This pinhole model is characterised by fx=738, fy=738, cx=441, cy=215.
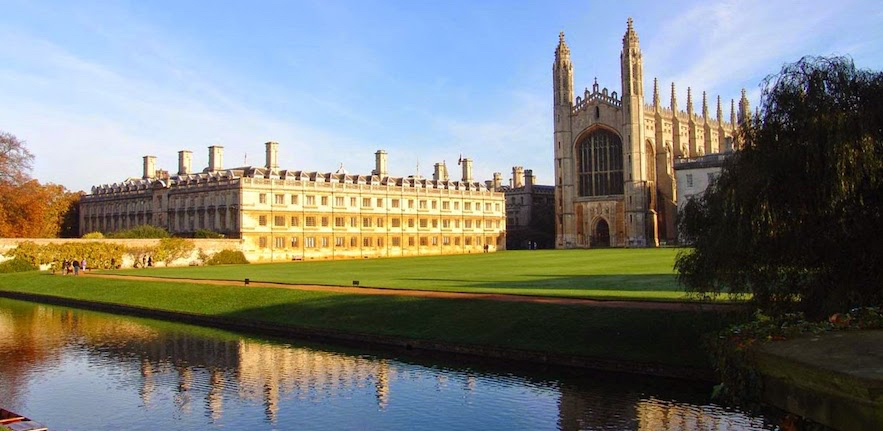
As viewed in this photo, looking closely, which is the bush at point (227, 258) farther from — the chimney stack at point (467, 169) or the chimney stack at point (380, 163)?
the chimney stack at point (467, 169)

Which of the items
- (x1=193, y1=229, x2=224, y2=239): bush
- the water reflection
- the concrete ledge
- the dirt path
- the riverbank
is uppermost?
(x1=193, y1=229, x2=224, y2=239): bush

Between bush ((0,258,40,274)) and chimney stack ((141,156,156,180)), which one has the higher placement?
chimney stack ((141,156,156,180))

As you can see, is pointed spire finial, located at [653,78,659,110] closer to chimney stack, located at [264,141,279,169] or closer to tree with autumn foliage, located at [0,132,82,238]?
chimney stack, located at [264,141,279,169]

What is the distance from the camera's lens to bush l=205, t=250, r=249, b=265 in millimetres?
58500

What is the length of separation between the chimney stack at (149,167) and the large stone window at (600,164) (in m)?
49.5

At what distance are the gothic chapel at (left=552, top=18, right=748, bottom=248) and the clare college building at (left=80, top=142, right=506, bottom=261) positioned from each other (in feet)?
36.0

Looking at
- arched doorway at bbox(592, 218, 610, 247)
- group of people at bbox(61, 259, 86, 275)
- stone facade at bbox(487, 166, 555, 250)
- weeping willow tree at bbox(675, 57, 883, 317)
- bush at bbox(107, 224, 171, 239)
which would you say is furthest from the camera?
stone facade at bbox(487, 166, 555, 250)

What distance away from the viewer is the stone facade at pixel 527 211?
101688 millimetres

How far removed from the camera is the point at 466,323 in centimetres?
2170

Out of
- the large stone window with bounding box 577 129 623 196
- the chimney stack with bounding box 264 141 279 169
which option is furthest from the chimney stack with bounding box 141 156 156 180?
the large stone window with bounding box 577 129 623 196

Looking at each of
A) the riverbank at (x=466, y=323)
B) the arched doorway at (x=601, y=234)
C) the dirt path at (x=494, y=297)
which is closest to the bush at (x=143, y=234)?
the dirt path at (x=494, y=297)

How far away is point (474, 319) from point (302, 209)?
47.1m

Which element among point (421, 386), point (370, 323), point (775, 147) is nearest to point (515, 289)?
point (370, 323)

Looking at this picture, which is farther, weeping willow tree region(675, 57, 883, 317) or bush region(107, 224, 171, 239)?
bush region(107, 224, 171, 239)
